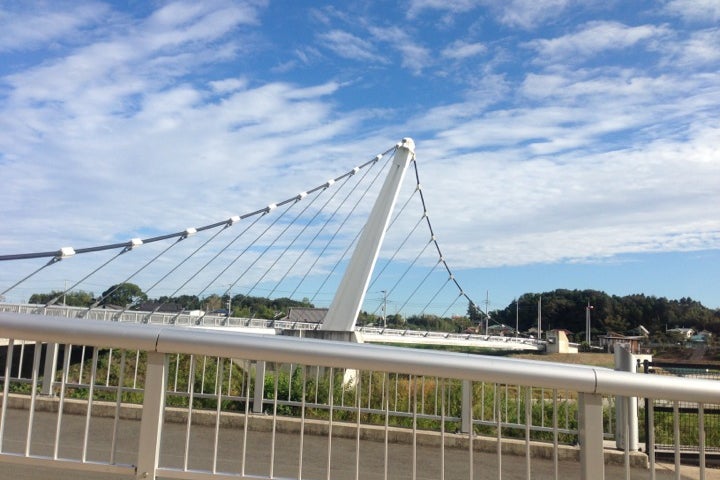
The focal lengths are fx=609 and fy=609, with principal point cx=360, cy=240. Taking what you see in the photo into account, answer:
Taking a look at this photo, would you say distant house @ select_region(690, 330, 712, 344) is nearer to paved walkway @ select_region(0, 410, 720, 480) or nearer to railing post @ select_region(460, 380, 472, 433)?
railing post @ select_region(460, 380, 472, 433)

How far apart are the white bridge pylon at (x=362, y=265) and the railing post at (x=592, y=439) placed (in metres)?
19.4

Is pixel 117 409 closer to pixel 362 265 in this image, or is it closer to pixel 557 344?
pixel 362 265

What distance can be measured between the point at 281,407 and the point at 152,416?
542 centimetres

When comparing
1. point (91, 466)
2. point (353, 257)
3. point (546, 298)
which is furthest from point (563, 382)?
point (546, 298)

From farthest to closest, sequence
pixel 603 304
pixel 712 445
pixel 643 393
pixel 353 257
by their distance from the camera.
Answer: pixel 603 304 → pixel 353 257 → pixel 712 445 → pixel 643 393

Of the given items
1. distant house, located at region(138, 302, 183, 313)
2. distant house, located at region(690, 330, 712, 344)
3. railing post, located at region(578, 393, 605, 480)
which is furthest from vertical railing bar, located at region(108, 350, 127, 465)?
distant house, located at region(690, 330, 712, 344)

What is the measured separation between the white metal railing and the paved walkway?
2cm

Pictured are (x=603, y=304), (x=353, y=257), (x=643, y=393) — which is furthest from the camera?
(x=603, y=304)

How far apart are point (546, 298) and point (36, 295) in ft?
267

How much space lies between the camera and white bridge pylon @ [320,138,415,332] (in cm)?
2275

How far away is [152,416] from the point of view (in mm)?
2574

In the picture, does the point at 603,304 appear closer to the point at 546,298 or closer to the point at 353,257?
the point at 546,298

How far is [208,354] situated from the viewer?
8.23 ft

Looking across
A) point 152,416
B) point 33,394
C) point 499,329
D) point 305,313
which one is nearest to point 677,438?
point 152,416
